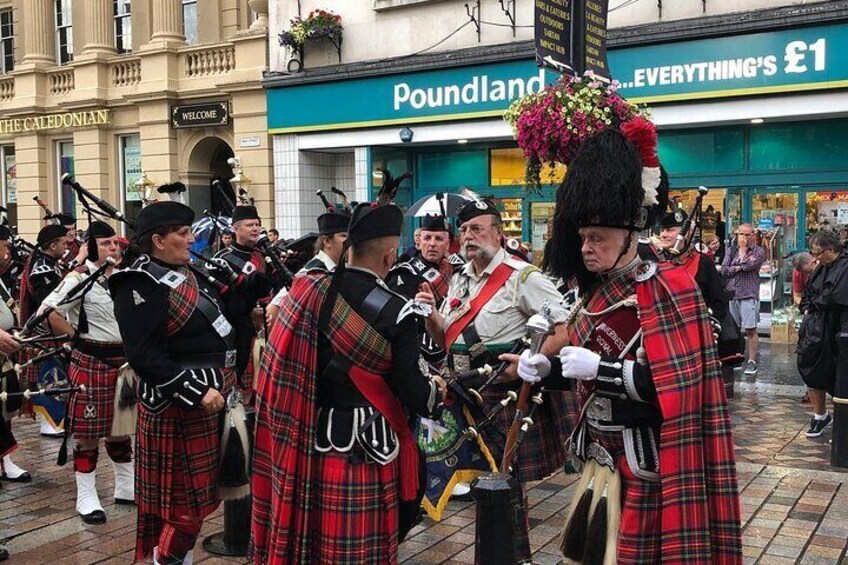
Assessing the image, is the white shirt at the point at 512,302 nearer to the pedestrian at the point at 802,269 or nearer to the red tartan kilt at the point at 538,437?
the red tartan kilt at the point at 538,437

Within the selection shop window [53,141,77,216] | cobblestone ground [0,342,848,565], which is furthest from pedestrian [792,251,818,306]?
shop window [53,141,77,216]

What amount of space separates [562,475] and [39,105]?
19.5 metres

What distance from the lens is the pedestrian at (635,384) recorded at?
3.02m

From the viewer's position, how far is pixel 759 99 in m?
12.3

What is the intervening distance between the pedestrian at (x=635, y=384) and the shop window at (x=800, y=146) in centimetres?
1037

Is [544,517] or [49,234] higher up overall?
[49,234]

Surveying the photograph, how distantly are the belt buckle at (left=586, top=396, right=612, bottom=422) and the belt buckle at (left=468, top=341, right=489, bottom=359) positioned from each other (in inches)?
61.1

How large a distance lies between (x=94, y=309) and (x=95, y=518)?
4.76 feet

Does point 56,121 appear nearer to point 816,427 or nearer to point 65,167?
point 65,167

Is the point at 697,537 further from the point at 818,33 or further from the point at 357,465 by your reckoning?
the point at 818,33

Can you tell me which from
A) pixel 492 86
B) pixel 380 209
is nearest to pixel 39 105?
pixel 492 86

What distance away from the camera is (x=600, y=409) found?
10.9 feet

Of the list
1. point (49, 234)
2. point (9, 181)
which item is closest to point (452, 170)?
point (49, 234)

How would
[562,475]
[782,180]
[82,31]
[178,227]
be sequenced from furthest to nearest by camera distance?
[82,31]
[782,180]
[562,475]
[178,227]
